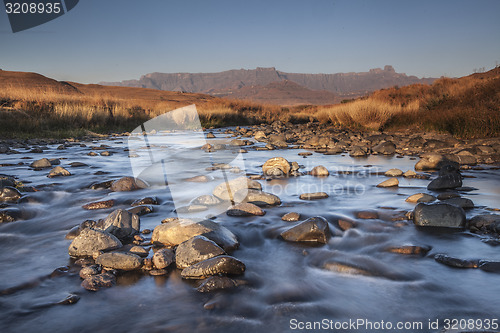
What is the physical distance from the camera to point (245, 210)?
166 inches

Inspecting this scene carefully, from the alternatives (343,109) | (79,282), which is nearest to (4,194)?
(79,282)

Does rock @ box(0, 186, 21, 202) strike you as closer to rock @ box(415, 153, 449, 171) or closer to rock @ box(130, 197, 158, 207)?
Result: rock @ box(130, 197, 158, 207)

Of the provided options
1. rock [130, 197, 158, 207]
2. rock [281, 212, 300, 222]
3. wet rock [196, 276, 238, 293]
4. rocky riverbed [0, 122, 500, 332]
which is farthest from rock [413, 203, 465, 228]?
rock [130, 197, 158, 207]

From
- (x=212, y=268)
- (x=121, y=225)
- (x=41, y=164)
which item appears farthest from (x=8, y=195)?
(x=212, y=268)

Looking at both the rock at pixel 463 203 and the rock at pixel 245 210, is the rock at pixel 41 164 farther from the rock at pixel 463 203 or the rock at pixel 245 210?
the rock at pixel 463 203

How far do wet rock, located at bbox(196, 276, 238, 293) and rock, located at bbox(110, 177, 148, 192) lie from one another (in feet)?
Result: 11.3

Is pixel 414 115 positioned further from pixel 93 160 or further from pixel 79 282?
pixel 79 282

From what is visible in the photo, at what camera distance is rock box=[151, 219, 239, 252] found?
10.3ft

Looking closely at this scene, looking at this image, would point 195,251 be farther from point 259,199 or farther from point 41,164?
point 41,164

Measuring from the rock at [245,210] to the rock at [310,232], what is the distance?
0.71 metres

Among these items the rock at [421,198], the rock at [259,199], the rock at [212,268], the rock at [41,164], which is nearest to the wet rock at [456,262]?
the rock at [212,268]

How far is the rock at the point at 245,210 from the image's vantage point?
417cm

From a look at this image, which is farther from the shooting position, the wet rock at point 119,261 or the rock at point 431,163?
the rock at point 431,163

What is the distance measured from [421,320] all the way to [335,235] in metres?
1.50
